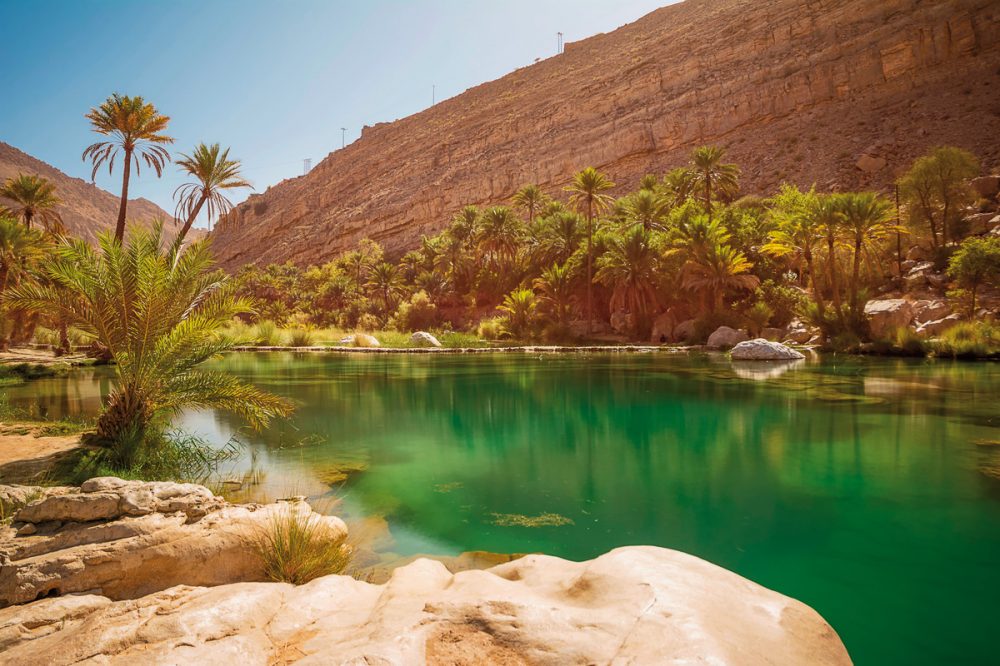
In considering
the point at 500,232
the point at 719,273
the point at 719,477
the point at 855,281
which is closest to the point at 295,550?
the point at 719,477

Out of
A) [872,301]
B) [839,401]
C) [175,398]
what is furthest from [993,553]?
[872,301]

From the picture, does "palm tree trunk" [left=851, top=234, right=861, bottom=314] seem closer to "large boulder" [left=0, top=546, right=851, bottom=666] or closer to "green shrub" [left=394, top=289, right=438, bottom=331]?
"large boulder" [left=0, top=546, right=851, bottom=666]

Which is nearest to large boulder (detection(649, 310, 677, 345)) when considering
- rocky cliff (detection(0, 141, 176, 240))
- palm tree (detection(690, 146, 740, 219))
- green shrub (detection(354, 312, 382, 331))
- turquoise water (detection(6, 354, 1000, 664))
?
palm tree (detection(690, 146, 740, 219))

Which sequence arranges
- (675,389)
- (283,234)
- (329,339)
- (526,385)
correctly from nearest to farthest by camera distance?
(675,389) → (526,385) → (329,339) → (283,234)

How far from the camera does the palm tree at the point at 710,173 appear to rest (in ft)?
124

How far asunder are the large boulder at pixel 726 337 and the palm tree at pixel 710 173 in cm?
1099

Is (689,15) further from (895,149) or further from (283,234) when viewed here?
(283,234)

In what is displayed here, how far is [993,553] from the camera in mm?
4750

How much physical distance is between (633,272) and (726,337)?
781cm

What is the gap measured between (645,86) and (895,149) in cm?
3212

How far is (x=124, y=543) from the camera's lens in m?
3.75

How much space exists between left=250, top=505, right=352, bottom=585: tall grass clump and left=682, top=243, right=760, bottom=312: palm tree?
30912 mm

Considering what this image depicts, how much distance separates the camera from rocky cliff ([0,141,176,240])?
311ft

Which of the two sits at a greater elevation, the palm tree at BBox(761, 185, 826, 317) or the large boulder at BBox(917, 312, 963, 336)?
the palm tree at BBox(761, 185, 826, 317)
